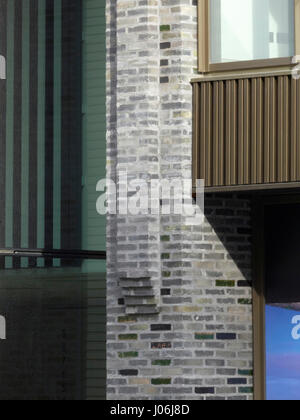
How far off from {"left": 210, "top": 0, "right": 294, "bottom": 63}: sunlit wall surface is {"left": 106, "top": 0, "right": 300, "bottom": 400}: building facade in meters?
0.01

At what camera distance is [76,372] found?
13.0 meters

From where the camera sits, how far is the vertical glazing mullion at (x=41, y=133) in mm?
12852

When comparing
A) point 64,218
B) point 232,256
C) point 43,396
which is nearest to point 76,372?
point 43,396

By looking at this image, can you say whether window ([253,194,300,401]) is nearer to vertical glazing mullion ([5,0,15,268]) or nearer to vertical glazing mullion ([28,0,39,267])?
vertical glazing mullion ([28,0,39,267])

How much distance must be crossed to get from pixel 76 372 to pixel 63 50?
3.80m

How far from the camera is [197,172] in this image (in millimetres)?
11195

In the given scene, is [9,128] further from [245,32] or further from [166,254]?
[245,32]

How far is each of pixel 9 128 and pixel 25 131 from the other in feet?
0.78

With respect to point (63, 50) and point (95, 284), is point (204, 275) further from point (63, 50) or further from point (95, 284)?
point (63, 50)

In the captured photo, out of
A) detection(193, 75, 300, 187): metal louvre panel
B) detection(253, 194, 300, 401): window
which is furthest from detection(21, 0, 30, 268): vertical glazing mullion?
detection(253, 194, 300, 401): window

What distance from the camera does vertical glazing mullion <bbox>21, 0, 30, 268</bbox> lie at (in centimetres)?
1265
